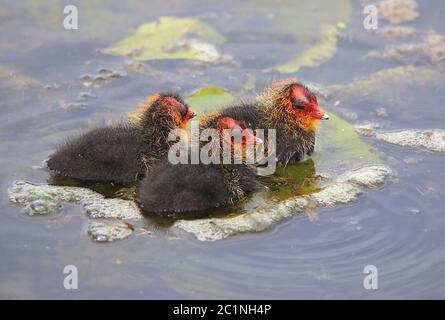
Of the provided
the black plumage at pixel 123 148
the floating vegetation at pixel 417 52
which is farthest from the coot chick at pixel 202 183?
the floating vegetation at pixel 417 52

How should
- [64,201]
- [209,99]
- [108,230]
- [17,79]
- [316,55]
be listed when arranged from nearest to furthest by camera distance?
1. [108,230]
2. [64,201]
3. [209,99]
4. [17,79]
5. [316,55]

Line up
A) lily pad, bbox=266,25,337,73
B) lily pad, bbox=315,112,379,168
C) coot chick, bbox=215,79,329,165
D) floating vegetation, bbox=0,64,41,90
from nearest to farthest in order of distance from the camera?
coot chick, bbox=215,79,329,165 → lily pad, bbox=315,112,379,168 → floating vegetation, bbox=0,64,41,90 → lily pad, bbox=266,25,337,73

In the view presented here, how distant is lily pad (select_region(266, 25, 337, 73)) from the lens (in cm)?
930

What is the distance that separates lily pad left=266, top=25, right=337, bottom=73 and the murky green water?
0.03m

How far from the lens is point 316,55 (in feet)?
31.2

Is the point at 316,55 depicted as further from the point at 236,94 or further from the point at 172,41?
the point at 172,41

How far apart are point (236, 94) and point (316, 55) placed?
141cm

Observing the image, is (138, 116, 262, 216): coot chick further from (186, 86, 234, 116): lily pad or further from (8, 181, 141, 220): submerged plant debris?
(186, 86, 234, 116): lily pad

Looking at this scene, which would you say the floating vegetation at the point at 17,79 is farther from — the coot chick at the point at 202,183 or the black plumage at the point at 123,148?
the coot chick at the point at 202,183

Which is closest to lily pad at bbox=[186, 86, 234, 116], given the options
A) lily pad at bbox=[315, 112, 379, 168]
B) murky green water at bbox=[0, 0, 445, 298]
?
murky green water at bbox=[0, 0, 445, 298]

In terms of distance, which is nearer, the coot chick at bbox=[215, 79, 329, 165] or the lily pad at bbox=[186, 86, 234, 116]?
the coot chick at bbox=[215, 79, 329, 165]

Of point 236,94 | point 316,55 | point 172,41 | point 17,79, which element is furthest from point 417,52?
point 17,79

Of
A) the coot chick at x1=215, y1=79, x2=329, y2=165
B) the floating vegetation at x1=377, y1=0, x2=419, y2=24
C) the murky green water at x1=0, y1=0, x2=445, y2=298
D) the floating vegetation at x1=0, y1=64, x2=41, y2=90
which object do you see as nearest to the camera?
the murky green water at x1=0, y1=0, x2=445, y2=298

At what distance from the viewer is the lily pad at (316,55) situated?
9.30m
